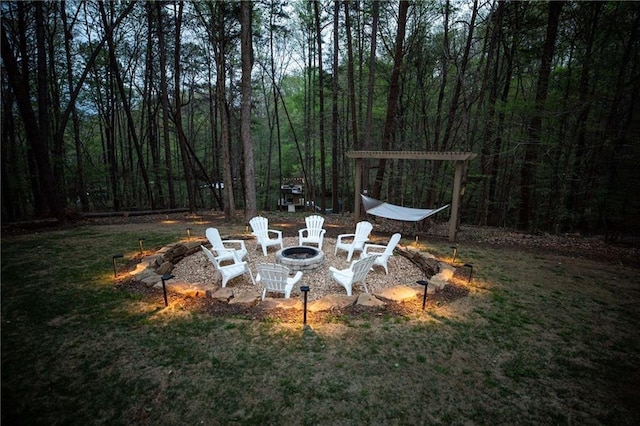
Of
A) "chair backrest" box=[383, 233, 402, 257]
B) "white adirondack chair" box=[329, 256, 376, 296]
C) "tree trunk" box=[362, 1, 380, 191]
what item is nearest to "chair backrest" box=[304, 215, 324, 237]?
"chair backrest" box=[383, 233, 402, 257]

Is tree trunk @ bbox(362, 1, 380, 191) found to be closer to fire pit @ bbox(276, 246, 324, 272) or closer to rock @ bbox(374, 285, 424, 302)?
fire pit @ bbox(276, 246, 324, 272)

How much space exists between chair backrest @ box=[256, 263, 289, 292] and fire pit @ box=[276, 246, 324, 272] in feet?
3.26

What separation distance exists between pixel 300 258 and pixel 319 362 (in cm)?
224

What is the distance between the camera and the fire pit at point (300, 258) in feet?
13.7

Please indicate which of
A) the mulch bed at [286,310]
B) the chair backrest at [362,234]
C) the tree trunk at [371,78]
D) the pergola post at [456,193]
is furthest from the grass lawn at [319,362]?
the tree trunk at [371,78]

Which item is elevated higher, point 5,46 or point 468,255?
point 5,46

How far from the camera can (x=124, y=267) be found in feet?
13.2

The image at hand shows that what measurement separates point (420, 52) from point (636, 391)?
379 inches

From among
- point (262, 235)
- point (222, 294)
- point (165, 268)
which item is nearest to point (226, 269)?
point (222, 294)

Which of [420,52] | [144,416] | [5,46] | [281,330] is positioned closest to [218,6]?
[5,46]

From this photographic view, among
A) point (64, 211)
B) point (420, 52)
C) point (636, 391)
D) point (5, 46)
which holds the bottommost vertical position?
point (636, 391)

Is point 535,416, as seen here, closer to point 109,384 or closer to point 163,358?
point 163,358

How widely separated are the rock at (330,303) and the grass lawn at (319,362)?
0.23m

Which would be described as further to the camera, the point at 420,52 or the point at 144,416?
the point at 420,52
